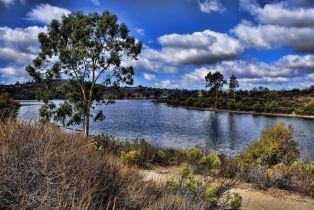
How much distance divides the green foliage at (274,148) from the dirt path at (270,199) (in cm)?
586

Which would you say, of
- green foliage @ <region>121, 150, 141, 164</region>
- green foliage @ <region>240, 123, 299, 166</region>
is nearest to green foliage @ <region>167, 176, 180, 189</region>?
green foliage @ <region>121, 150, 141, 164</region>

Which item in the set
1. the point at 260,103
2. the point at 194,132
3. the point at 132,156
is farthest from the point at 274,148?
the point at 260,103

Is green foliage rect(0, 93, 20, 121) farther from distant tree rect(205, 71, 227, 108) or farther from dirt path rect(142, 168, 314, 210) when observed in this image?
distant tree rect(205, 71, 227, 108)

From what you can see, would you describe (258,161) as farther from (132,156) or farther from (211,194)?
(211,194)

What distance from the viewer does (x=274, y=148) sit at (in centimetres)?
1730

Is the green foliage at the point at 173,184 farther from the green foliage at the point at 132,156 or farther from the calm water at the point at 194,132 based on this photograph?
the calm water at the point at 194,132

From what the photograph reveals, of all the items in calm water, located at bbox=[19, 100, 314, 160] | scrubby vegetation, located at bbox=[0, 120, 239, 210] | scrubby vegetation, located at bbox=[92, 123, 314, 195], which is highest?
scrubby vegetation, located at bbox=[0, 120, 239, 210]

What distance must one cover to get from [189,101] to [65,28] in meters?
113

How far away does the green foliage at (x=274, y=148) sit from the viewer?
56.5ft

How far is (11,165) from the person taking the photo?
12.8ft

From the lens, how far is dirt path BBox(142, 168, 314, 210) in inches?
367

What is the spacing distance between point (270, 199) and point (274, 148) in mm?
7543

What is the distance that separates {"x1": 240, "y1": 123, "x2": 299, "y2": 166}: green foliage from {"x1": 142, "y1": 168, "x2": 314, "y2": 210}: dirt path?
19.2 feet

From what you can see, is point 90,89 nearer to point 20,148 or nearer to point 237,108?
point 20,148
